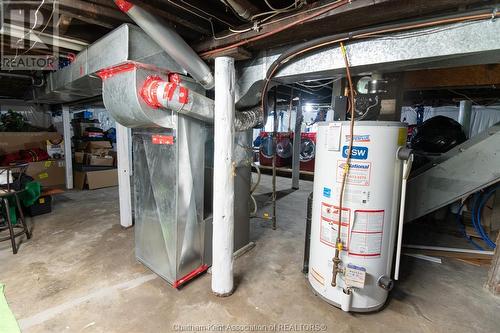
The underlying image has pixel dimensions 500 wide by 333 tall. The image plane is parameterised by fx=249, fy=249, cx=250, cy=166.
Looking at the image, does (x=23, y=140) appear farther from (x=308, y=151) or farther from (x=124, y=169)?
(x=308, y=151)

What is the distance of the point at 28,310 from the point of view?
1646mm

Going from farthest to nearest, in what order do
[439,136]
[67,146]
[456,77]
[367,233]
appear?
[67,146]
[439,136]
[456,77]
[367,233]

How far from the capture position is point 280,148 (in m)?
6.62

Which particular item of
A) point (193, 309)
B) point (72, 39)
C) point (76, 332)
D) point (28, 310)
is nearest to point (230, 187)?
point (193, 309)

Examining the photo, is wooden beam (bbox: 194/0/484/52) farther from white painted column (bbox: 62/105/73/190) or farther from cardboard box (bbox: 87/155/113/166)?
cardboard box (bbox: 87/155/113/166)

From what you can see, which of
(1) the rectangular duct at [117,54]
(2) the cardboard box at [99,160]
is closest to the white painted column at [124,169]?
(1) the rectangular duct at [117,54]

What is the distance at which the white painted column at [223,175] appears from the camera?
1.67 m

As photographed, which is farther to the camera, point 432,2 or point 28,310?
point 28,310

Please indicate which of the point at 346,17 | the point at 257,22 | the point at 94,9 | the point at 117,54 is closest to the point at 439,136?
the point at 346,17

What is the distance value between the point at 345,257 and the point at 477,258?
1.78m

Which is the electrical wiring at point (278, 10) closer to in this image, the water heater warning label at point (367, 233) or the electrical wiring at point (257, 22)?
the electrical wiring at point (257, 22)

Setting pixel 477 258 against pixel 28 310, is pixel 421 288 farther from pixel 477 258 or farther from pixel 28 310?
pixel 28 310

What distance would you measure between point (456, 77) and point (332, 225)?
1.99 m

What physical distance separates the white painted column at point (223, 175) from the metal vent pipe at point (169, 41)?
0.51ft
